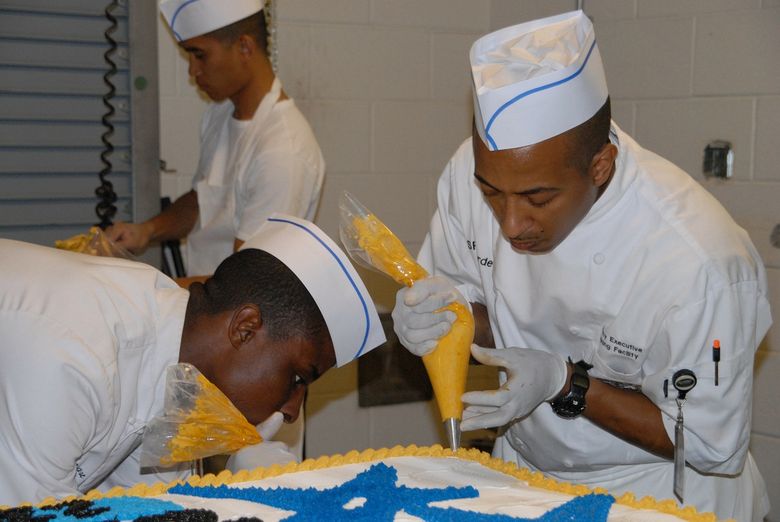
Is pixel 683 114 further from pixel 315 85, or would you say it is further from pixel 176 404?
pixel 176 404

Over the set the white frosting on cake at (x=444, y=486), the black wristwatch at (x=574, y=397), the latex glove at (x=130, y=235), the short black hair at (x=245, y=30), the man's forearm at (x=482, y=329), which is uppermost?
the short black hair at (x=245, y=30)

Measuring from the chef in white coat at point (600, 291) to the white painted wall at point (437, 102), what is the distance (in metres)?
1.14

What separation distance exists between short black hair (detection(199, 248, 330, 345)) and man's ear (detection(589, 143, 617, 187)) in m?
0.54

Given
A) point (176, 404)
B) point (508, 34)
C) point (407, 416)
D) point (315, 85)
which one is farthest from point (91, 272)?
point (407, 416)

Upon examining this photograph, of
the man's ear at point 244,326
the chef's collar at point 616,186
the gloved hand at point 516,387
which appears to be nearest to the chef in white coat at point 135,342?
the man's ear at point 244,326

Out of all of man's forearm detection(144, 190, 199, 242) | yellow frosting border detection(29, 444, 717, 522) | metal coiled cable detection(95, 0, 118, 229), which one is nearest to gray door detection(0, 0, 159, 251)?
metal coiled cable detection(95, 0, 118, 229)

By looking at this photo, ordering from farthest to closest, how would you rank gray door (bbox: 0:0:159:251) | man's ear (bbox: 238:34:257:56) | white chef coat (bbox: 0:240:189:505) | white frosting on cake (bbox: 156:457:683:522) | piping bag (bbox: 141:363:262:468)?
gray door (bbox: 0:0:159:251), man's ear (bbox: 238:34:257:56), piping bag (bbox: 141:363:262:468), white chef coat (bbox: 0:240:189:505), white frosting on cake (bbox: 156:457:683:522)

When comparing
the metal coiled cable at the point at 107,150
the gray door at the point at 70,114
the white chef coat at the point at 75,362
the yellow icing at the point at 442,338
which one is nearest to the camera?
the white chef coat at the point at 75,362

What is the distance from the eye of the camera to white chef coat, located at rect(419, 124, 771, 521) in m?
1.62

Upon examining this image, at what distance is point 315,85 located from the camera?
338 cm

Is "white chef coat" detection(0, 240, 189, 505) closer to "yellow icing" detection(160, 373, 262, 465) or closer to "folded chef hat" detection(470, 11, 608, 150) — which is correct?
"yellow icing" detection(160, 373, 262, 465)

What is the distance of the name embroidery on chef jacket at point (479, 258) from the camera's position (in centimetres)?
195

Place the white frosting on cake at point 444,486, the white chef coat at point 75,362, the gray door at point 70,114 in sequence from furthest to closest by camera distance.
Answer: the gray door at point 70,114
the white chef coat at point 75,362
the white frosting on cake at point 444,486

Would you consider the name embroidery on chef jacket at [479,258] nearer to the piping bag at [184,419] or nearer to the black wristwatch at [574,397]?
the black wristwatch at [574,397]
